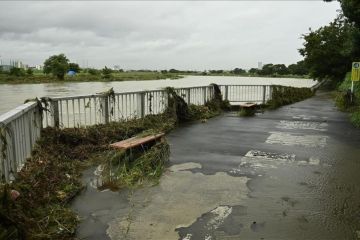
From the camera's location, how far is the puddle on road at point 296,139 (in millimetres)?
8695

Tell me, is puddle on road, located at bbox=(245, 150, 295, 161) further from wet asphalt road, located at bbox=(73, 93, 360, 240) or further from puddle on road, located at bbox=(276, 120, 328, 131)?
puddle on road, located at bbox=(276, 120, 328, 131)

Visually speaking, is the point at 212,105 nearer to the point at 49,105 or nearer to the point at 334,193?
the point at 49,105

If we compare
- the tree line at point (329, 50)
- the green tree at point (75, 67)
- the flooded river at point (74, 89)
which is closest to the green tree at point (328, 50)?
the tree line at point (329, 50)

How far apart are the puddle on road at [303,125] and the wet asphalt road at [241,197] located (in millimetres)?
2252

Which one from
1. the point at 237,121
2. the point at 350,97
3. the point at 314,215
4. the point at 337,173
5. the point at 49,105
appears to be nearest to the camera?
the point at 314,215

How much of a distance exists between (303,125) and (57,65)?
76526 mm

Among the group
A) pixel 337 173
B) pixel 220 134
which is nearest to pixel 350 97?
pixel 220 134

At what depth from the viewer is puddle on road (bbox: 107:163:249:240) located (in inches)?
162

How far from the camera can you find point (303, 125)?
11.6 metres

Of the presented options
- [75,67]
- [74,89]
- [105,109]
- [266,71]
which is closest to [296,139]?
[105,109]

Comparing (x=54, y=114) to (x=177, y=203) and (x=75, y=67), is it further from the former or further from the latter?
(x=75, y=67)

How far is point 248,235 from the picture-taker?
398 cm

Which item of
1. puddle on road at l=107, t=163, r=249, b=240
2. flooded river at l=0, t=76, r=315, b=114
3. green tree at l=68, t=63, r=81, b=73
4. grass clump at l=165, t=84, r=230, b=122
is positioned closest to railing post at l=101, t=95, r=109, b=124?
grass clump at l=165, t=84, r=230, b=122

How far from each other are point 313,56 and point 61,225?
3038 cm
